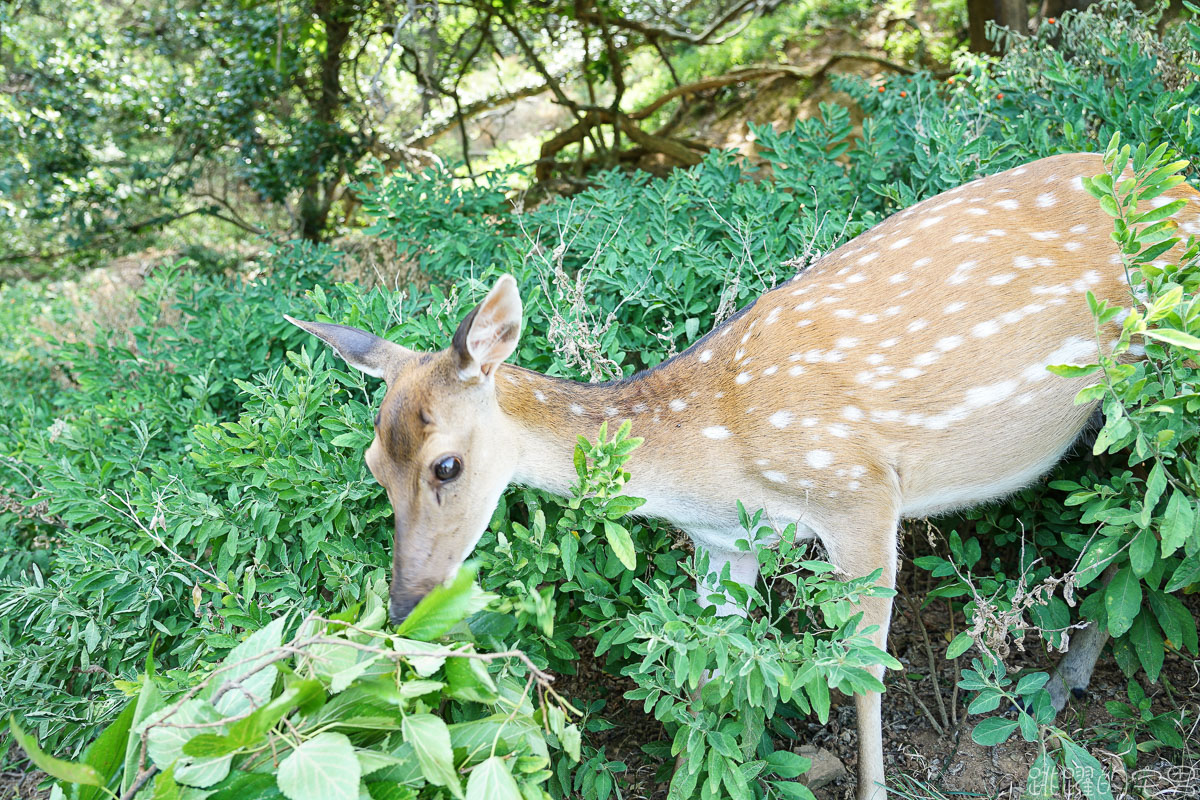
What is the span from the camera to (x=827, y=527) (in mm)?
2799

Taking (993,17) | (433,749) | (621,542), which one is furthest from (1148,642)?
(993,17)

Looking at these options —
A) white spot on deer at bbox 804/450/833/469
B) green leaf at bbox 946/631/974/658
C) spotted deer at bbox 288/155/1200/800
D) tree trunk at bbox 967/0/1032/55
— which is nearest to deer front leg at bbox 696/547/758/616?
spotted deer at bbox 288/155/1200/800

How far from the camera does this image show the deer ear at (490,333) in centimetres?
250

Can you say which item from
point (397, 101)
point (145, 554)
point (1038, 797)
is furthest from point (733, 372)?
point (397, 101)

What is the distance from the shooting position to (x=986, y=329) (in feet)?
9.20

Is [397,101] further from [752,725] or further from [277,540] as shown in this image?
[752,725]

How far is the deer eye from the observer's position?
2545 mm

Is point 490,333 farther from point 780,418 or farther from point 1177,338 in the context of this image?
point 1177,338

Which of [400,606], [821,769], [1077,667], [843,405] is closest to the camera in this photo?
[400,606]

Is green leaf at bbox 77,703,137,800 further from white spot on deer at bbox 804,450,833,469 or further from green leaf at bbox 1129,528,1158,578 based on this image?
green leaf at bbox 1129,528,1158,578

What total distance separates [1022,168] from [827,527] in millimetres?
1664

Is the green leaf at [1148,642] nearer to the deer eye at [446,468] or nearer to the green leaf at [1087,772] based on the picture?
the green leaf at [1087,772]

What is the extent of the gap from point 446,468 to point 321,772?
3.09 ft

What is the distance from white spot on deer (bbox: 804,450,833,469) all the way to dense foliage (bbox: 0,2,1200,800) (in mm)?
289
